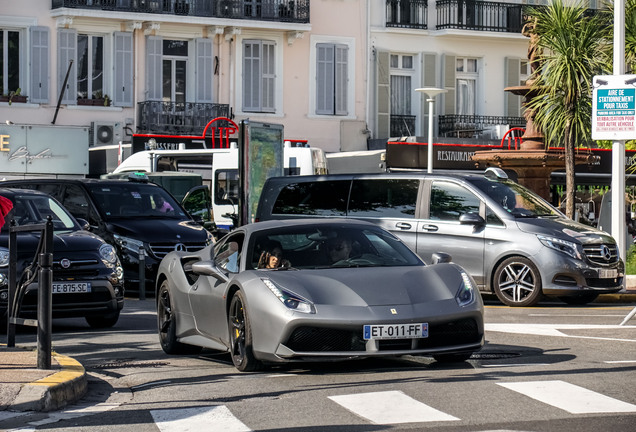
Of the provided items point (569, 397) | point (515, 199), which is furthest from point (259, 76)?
point (569, 397)

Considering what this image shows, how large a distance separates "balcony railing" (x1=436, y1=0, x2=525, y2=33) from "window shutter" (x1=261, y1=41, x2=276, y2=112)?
5.91m

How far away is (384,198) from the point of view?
65.1 feet

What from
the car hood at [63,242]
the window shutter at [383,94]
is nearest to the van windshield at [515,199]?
the car hood at [63,242]

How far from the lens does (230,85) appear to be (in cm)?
4328

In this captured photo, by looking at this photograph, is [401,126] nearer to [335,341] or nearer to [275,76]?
[275,76]

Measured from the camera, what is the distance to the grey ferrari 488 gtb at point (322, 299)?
33.7ft

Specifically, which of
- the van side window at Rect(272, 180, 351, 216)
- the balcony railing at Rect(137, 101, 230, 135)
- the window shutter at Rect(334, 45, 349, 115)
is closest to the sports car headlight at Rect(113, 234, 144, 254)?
the van side window at Rect(272, 180, 351, 216)

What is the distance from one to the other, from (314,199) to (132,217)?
3.32 m

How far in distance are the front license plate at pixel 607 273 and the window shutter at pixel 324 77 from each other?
2628cm

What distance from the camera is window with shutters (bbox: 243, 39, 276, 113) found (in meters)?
43.5

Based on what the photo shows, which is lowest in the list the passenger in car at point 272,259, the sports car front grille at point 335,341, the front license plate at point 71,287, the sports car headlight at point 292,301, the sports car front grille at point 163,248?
the sports car front grille at point 163,248

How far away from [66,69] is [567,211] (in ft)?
63.7

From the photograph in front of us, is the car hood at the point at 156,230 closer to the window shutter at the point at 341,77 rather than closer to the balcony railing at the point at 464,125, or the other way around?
the window shutter at the point at 341,77

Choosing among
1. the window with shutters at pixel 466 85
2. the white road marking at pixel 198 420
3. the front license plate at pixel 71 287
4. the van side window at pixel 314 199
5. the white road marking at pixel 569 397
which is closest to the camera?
the white road marking at pixel 198 420
